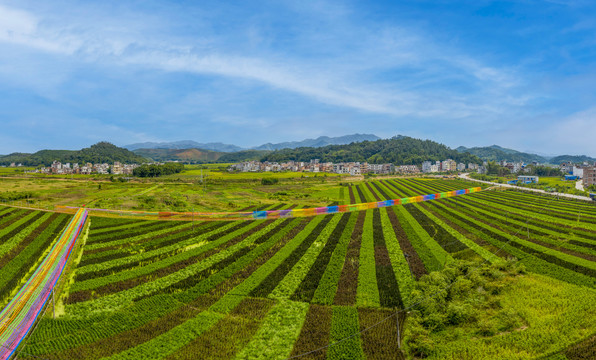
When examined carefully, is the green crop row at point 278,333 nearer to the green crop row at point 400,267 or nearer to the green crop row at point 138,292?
the green crop row at point 400,267

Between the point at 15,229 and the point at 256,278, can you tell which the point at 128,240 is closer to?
the point at 15,229

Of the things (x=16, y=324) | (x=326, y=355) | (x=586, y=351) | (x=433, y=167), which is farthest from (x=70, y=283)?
(x=433, y=167)

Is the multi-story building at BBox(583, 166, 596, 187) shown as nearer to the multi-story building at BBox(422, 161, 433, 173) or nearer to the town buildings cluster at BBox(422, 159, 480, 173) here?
the town buildings cluster at BBox(422, 159, 480, 173)

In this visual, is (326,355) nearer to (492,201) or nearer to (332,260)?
(332,260)

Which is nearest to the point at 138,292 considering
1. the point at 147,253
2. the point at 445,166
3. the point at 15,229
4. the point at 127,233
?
the point at 147,253

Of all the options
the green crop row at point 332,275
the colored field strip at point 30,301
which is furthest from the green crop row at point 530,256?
the colored field strip at point 30,301

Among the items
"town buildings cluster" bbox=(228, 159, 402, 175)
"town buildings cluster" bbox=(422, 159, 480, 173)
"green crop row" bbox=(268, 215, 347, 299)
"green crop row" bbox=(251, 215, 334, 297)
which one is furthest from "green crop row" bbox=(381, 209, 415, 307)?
"town buildings cluster" bbox=(422, 159, 480, 173)

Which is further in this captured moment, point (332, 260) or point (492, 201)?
point (492, 201)
